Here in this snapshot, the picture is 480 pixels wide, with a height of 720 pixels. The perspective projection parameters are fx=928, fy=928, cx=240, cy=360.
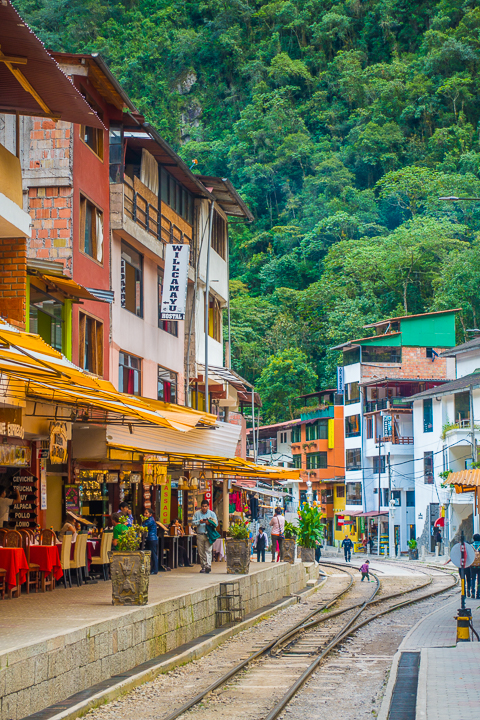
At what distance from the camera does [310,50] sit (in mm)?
98125

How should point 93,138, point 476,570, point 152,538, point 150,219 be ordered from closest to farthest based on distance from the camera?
1. point 152,538
2. point 476,570
3. point 93,138
4. point 150,219

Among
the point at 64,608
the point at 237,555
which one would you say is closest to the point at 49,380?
the point at 64,608

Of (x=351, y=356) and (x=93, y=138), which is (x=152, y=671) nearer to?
(x=93, y=138)

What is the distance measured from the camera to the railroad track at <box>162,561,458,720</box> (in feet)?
37.0

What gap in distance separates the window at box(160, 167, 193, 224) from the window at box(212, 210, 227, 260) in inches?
99.2

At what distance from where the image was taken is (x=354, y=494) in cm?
6838

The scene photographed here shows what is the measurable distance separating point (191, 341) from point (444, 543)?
27.3 m

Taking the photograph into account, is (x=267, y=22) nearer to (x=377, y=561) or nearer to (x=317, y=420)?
(x=317, y=420)

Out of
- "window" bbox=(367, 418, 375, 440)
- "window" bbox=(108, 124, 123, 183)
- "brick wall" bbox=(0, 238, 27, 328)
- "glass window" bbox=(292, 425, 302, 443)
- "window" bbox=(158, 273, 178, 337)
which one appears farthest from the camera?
"glass window" bbox=(292, 425, 302, 443)

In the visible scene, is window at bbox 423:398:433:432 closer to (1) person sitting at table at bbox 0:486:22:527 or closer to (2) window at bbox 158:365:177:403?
(2) window at bbox 158:365:177:403

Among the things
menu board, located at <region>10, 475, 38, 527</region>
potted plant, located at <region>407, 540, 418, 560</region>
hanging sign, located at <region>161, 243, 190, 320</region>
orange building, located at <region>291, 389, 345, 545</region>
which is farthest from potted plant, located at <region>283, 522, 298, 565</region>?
orange building, located at <region>291, 389, 345, 545</region>

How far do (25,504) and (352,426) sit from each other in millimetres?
52752

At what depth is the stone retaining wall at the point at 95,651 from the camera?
8.69 meters

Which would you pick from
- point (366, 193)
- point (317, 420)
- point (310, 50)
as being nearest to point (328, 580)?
point (317, 420)
